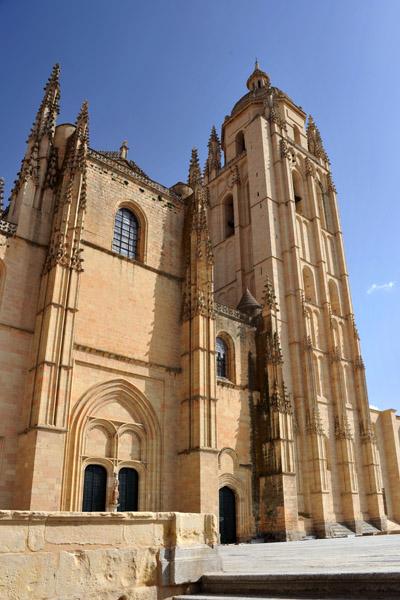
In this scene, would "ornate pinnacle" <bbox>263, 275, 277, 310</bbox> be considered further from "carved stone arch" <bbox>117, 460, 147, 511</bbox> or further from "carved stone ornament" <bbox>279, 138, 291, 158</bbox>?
"carved stone ornament" <bbox>279, 138, 291, 158</bbox>

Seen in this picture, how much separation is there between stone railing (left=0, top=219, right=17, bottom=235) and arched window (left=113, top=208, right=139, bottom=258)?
403cm

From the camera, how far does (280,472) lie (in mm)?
20562

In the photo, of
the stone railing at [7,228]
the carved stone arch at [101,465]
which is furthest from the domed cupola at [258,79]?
the carved stone arch at [101,465]

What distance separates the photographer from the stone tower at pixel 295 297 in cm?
2339

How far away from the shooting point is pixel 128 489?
1656cm

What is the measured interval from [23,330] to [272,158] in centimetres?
2217

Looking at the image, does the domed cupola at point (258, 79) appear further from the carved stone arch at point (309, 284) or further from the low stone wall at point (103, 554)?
the low stone wall at point (103, 554)

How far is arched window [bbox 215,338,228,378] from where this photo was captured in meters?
22.2

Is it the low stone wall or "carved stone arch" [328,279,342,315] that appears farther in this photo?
"carved stone arch" [328,279,342,315]

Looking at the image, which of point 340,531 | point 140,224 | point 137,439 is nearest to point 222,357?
point 137,439

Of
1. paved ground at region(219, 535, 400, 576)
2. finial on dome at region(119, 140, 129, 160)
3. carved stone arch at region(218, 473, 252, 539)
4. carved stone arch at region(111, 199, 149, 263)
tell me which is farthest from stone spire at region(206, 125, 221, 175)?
paved ground at region(219, 535, 400, 576)

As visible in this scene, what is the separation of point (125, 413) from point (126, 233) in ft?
23.9

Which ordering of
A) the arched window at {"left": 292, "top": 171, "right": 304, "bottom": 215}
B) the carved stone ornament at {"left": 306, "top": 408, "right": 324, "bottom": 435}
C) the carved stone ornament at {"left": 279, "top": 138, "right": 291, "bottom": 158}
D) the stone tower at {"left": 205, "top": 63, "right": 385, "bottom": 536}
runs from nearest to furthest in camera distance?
the stone tower at {"left": 205, "top": 63, "right": 385, "bottom": 536} < the carved stone ornament at {"left": 306, "top": 408, "right": 324, "bottom": 435} < the carved stone ornament at {"left": 279, "top": 138, "right": 291, "bottom": 158} < the arched window at {"left": 292, "top": 171, "right": 304, "bottom": 215}

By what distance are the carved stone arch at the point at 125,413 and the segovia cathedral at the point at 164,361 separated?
5cm
